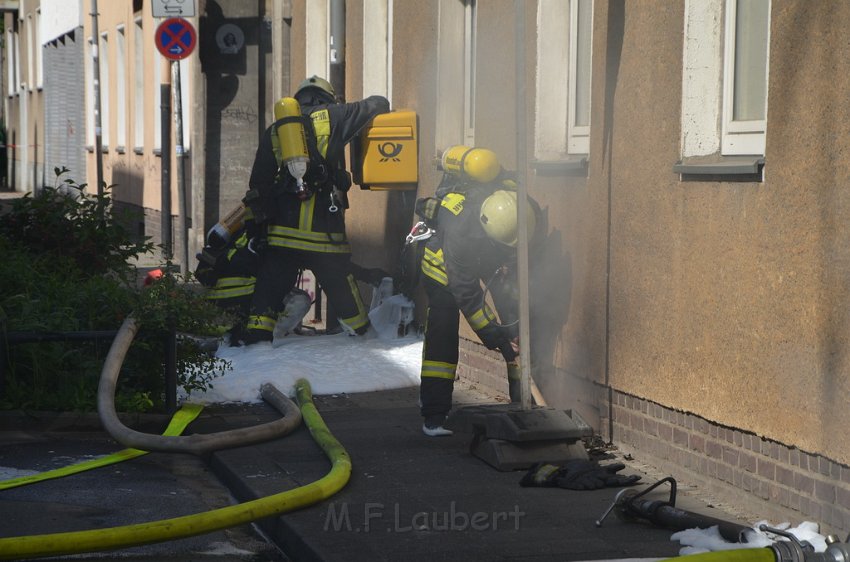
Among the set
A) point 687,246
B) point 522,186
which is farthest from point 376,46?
point 687,246

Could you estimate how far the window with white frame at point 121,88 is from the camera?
993 inches

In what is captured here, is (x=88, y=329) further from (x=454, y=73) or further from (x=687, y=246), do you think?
(x=687, y=246)

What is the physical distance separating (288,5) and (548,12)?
7095 millimetres

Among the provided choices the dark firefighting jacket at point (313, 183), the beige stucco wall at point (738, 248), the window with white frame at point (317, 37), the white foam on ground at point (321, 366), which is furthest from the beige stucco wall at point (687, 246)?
the window with white frame at point (317, 37)

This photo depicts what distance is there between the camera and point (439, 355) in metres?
8.14

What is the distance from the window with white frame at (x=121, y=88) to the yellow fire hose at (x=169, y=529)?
1963 cm

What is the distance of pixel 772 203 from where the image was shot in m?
6.03

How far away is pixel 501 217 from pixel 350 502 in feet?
6.96

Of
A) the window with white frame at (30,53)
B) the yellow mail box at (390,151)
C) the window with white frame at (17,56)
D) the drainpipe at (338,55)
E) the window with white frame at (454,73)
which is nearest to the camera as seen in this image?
the window with white frame at (454,73)

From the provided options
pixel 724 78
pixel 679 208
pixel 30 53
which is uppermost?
pixel 30 53

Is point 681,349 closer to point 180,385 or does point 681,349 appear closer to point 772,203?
point 772,203

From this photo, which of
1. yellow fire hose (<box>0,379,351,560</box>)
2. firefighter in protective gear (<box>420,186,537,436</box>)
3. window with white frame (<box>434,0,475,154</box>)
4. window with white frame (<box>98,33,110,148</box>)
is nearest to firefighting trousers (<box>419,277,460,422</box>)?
firefighter in protective gear (<box>420,186,537,436</box>)

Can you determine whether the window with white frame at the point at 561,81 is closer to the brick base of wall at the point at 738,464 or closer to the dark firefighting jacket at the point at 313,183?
the brick base of wall at the point at 738,464

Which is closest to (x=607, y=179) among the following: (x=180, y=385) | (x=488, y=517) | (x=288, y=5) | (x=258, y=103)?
(x=488, y=517)
